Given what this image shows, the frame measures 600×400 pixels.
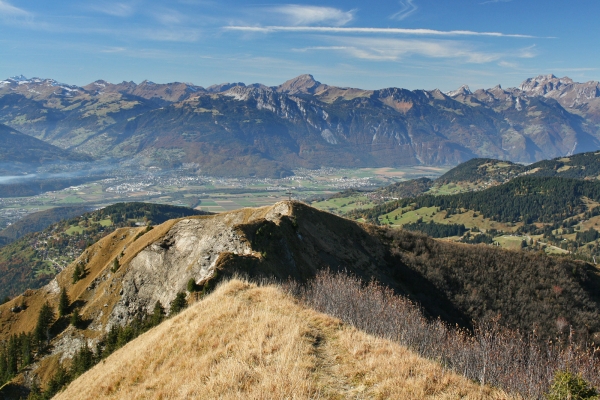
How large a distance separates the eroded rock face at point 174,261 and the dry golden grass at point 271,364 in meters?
26.6

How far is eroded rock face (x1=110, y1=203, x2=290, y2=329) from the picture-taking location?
4931 cm

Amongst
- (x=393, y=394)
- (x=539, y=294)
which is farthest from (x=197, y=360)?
(x=539, y=294)

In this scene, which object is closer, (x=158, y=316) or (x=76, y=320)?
(x=158, y=316)

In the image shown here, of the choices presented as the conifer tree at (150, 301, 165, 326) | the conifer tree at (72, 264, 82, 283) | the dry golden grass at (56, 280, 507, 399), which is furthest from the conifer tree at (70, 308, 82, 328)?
the dry golden grass at (56, 280, 507, 399)

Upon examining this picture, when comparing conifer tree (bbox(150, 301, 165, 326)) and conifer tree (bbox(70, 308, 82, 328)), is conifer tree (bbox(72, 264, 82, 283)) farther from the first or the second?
conifer tree (bbox(150, 301, 165, 326))

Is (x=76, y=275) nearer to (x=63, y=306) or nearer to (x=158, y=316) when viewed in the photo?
(x=63, y=306)

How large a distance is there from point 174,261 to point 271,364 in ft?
150

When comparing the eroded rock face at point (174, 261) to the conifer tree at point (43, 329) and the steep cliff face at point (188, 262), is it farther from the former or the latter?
the conifer tree at point (43, 329)

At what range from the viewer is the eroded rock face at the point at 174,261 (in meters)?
49.3

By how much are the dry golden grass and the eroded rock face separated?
26.6 m

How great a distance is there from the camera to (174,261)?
57156mm

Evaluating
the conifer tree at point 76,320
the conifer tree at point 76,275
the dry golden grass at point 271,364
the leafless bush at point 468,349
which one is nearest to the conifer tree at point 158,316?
the conifer tree at point 76,320

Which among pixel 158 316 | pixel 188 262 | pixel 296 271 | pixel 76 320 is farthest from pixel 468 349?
pixel 76 320

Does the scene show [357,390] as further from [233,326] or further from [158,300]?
[158,300]
